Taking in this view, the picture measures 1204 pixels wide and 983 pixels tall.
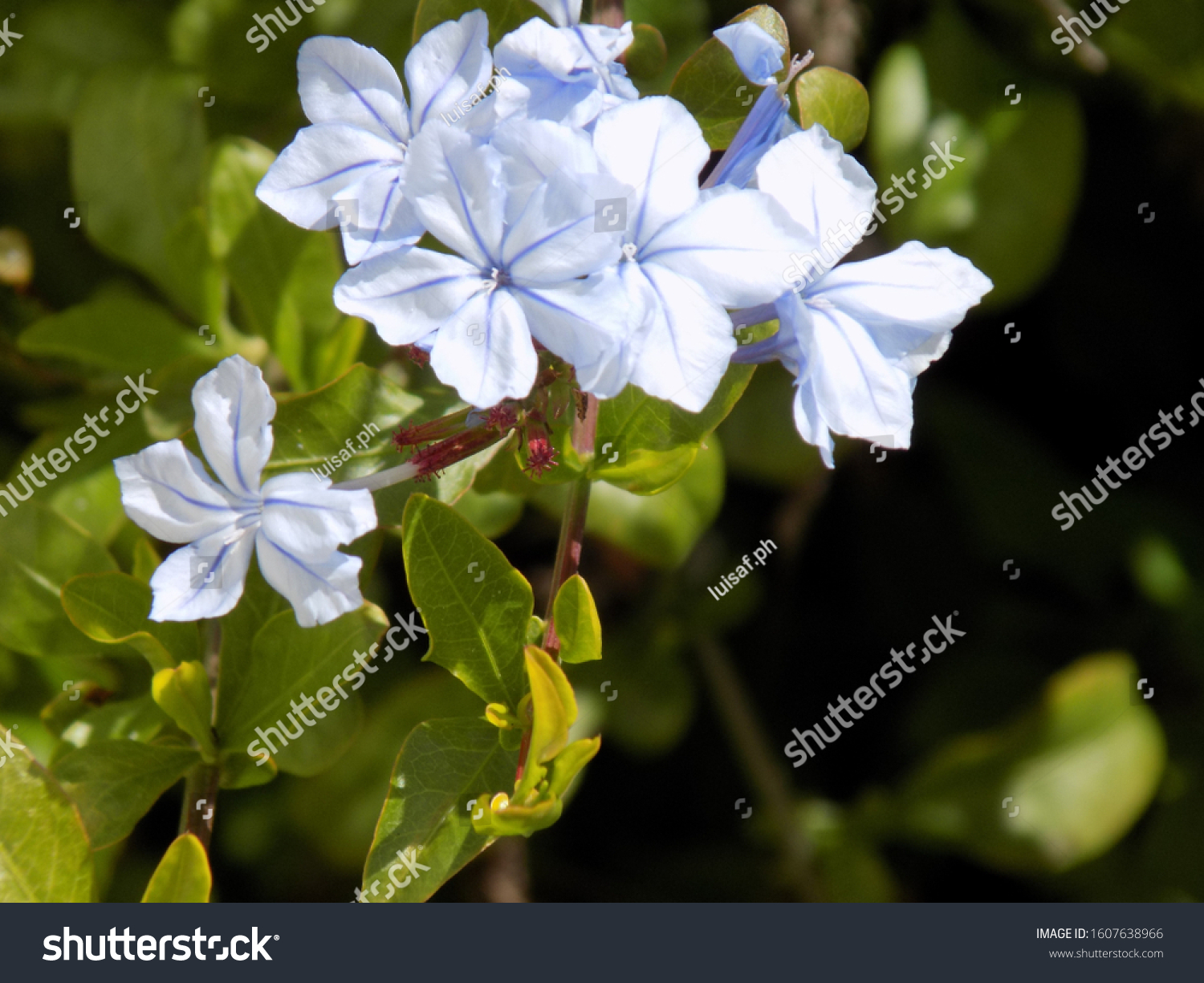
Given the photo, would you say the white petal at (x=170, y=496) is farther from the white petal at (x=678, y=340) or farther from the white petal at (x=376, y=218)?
the white petal at (x=678, y=340)

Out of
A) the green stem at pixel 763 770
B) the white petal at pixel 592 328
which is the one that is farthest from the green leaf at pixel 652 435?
the green stem at pixel 763 770

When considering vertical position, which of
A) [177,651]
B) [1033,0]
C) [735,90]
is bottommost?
[177,651]

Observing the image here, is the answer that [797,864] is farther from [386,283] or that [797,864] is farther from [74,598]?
[386,283]

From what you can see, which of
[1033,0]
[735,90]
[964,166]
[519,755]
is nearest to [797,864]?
[519,755]

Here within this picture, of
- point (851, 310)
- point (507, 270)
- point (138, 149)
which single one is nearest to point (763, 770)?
point (851, 310)

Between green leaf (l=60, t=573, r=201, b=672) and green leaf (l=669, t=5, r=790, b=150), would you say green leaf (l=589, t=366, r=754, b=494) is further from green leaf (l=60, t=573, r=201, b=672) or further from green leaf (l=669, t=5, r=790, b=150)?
green leaf (l=60, t=573, r=201, b=672)

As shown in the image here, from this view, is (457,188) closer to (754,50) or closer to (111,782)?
(754,50)
